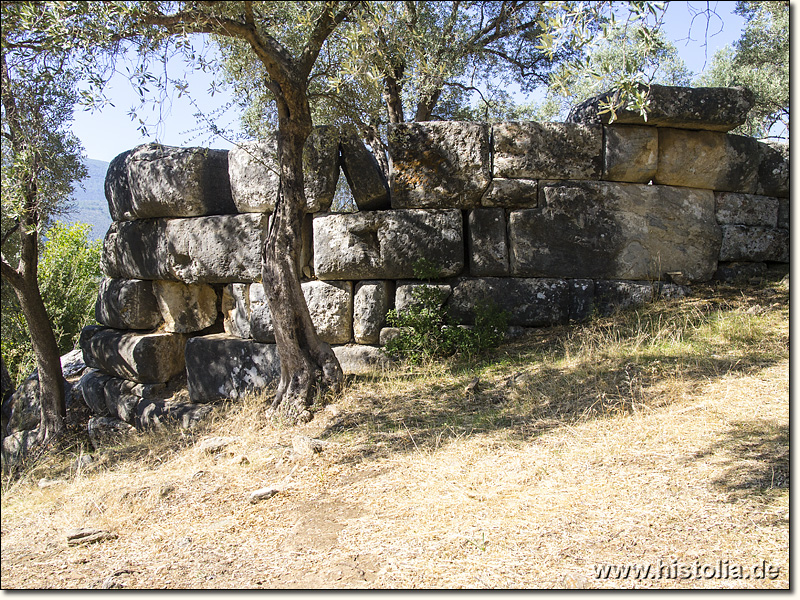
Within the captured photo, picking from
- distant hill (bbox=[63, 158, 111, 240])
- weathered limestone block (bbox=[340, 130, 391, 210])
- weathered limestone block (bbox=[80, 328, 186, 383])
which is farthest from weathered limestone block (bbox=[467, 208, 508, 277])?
distant hill (bbox=[63, 158, 111, 240])

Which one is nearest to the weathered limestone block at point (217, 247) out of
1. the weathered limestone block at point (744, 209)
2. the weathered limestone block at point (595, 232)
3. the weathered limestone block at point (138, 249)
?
the weathered limestone block at point (138, 249)

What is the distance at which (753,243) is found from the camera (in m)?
7.82

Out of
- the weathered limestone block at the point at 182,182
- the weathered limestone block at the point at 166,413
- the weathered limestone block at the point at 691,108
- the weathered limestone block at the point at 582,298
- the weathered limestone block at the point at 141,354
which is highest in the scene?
the weathered limestone block at the point at 691,108

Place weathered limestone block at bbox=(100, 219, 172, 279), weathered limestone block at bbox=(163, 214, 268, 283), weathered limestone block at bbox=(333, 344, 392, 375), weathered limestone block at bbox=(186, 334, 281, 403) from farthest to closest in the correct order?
1. weathered limestone block at bbox=(100, 219, 172, 279)
2. weathered limestone block at bbox=(163, 214, 268, 283)
3. weathered limestone block at bbox=(186, 334, 281, 403)
4. weathered limestone block at bbox=(333, 344, 392, 375)

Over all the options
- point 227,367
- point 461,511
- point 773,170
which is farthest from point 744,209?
point 227,367

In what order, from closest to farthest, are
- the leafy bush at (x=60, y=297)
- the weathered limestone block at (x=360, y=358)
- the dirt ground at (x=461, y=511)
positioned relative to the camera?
the dirt ground at (x=461, y=511), the weathered limestone block at (x=360, y=358), the leafy bush at (x=60, y=297)

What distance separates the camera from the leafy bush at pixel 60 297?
13.6m

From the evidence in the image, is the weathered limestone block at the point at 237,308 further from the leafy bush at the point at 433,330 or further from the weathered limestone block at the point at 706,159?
the weathered limestone block at the point at 706,159

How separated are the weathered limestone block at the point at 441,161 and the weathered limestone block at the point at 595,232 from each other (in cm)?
64

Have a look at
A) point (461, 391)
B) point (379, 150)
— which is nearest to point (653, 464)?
point (461, 391)

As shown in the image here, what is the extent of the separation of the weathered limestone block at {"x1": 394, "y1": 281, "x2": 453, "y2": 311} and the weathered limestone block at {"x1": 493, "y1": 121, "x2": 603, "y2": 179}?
146cm

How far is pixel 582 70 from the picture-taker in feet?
12.1

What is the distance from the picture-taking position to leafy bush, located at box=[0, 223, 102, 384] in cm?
1364

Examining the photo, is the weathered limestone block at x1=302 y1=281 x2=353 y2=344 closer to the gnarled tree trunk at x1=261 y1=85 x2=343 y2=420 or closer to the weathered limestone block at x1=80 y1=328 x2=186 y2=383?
the gnarled tree trunk at x1=261 y1=85 x2=343 y2=420
